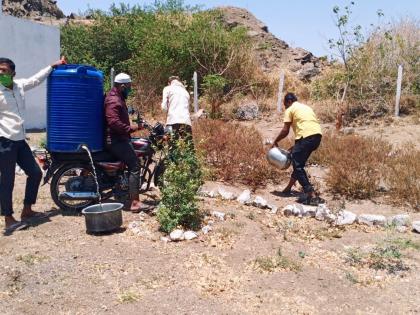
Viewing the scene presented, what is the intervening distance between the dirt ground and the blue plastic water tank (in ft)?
2.95

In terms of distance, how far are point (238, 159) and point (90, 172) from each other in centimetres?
260

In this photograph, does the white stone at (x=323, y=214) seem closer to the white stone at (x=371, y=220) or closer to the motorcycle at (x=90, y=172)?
the white stone at (x=371, y=220)

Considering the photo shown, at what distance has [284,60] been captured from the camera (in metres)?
24.1

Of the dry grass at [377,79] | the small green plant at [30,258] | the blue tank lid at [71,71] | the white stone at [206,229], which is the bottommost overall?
the small green plant at [30,258]

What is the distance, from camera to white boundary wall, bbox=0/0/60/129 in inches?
482

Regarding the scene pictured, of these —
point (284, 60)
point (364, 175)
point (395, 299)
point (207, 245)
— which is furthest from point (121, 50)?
point (395, 299)

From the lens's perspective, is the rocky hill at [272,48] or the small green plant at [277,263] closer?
the small green plant at [277,263]

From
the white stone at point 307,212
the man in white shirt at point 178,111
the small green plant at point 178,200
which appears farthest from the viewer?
the man in white shirt at point 178,111

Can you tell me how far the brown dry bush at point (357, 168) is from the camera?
22.4 feet

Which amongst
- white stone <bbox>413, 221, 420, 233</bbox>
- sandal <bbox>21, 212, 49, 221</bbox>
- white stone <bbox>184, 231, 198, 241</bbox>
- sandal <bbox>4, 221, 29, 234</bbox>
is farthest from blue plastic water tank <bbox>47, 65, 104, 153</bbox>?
white stone <bbox>413, 221, 420, 233</bbox>

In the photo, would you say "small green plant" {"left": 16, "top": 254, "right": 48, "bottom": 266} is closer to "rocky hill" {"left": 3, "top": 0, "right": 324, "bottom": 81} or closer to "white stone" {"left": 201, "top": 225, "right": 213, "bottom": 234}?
"white stone" {"left": 201, "top": 225, "right": 213, "bottom": 234}

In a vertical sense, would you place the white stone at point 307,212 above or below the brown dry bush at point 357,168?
below

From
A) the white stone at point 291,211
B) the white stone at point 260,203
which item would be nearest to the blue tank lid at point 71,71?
the white stone at point 260,203

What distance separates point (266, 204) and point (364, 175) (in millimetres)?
1686
